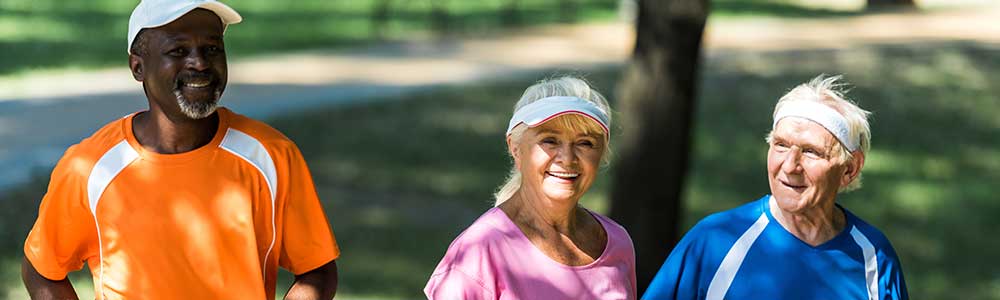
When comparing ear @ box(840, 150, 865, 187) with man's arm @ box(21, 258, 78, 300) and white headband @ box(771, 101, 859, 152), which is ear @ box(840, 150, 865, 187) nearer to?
white headband @ box(771, 101, 859, 152)

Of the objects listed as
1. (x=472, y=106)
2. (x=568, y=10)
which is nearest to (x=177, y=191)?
(x=472, y=106)

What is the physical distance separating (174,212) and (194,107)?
0.89 ft

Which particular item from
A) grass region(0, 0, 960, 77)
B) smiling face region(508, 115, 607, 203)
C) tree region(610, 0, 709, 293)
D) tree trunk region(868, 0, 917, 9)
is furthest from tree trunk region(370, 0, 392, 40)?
smiling face region(508, 115, 607, 203)

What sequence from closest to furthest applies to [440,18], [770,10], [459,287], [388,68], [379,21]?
[459,287] < [388,68] < [379,21] < [440,18] < [770,10]

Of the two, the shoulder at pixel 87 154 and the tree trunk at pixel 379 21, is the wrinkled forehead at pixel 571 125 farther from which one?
the tree trunk at pixel 379 21

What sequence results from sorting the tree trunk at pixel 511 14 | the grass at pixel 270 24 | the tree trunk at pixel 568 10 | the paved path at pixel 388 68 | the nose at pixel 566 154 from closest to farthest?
the nose at pixel 566 154, the paved path at pixel 388 68, the grass at pixel 270 24, the tree trunk at pixel 511 14, the tree trunk at pixel 568 10

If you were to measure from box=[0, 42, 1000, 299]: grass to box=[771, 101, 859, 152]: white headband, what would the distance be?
502cm

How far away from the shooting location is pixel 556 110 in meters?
3.31

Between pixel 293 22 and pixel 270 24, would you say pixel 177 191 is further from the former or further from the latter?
pixel 293 22

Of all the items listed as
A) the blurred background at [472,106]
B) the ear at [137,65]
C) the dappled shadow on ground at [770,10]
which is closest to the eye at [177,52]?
the ear at [137,65]

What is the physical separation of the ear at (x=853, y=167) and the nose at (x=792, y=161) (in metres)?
0.15

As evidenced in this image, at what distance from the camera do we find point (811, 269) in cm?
363

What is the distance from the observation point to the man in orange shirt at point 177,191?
11.5 feet

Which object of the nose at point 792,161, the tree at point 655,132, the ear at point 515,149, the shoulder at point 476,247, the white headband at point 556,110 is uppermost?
the white headband at point 556,110
